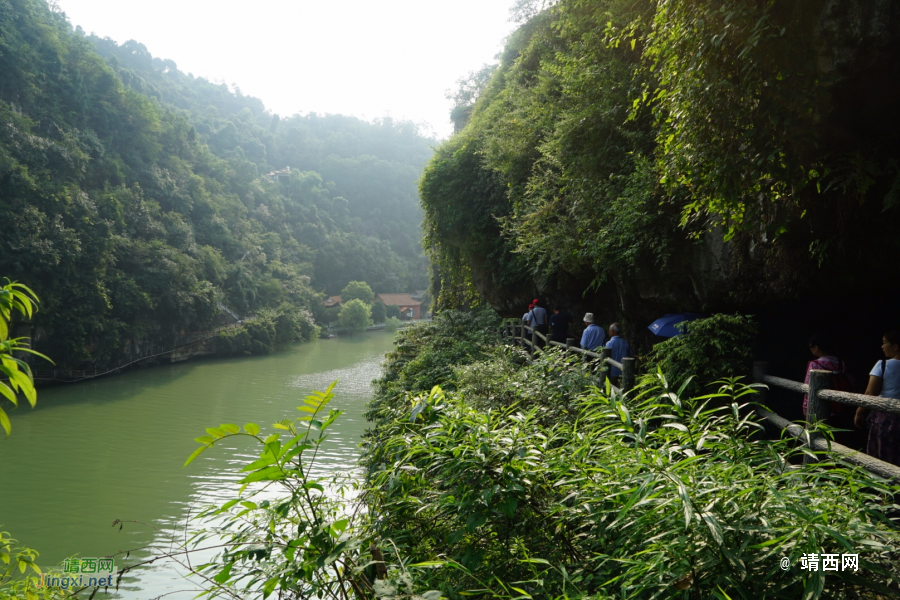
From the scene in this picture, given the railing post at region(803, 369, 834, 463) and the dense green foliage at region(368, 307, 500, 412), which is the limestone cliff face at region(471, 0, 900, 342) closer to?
the railing post at region(803, 369, 834, 463)

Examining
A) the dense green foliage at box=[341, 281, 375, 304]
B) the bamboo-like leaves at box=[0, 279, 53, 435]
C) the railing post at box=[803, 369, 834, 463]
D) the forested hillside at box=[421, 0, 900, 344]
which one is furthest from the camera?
the dense green foliage at box=[341, 281, 375, 304]

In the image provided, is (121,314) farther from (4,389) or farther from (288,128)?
(288,128)

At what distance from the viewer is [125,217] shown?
3412 cm

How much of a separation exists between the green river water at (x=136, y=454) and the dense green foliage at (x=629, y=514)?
132 centimetres

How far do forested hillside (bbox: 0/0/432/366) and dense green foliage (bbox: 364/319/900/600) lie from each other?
28.1m

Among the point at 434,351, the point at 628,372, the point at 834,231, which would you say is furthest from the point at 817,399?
the point at 434,351

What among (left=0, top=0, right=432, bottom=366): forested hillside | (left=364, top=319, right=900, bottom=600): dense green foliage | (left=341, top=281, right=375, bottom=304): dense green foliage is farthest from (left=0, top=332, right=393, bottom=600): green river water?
(left=341, top=281, right=375, bottom=304): dense green foliage

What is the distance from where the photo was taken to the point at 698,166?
4527mm

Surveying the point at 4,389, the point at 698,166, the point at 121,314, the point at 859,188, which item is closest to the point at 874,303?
the point at 859,188

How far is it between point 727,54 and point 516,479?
361 cm

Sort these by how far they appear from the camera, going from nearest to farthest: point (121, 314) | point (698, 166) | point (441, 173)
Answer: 1. point (698, 166)
2. point (441, 173)
3. point (121, 314)

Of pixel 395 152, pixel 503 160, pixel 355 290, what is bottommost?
pixel 355 290

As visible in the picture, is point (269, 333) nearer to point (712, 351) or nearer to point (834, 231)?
point (712, 351)

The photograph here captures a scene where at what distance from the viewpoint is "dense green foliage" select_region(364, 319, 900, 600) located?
1.58 m
